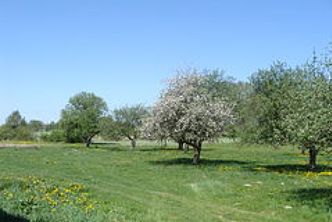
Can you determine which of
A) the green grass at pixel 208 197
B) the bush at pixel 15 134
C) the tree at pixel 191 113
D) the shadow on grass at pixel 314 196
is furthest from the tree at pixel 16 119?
the shadow on grass at pixel 314 196

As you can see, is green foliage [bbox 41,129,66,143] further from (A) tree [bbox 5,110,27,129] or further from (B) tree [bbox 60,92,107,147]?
(A) tree [bbox 5,110,27,129]

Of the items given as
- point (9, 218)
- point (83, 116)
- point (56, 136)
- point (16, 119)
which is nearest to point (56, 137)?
point (56, 136)

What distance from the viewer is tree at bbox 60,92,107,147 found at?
91.8m

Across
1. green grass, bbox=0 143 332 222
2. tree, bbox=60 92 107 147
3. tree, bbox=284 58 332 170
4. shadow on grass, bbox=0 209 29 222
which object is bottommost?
green grass, bbox=0 143 332 222

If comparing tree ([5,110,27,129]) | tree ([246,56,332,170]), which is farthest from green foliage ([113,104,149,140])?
tree ([5,110,27,129])

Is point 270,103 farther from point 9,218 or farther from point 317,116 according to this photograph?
point 9,218

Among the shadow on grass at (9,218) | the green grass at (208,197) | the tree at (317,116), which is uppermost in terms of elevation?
the tree at (317,116)

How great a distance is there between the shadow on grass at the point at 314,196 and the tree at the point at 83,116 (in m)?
→ 68.0

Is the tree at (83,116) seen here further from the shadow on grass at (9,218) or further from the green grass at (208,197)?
the shadow on grass at (9,218)

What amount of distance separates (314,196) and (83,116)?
7533 cm

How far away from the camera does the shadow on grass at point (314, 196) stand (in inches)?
773

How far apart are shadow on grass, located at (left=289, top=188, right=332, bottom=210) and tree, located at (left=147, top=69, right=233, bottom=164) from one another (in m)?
15.5

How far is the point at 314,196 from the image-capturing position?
861 inches

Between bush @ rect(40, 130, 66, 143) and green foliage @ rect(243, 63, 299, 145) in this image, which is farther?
bush @ rect(40, 130, 66, 143)
